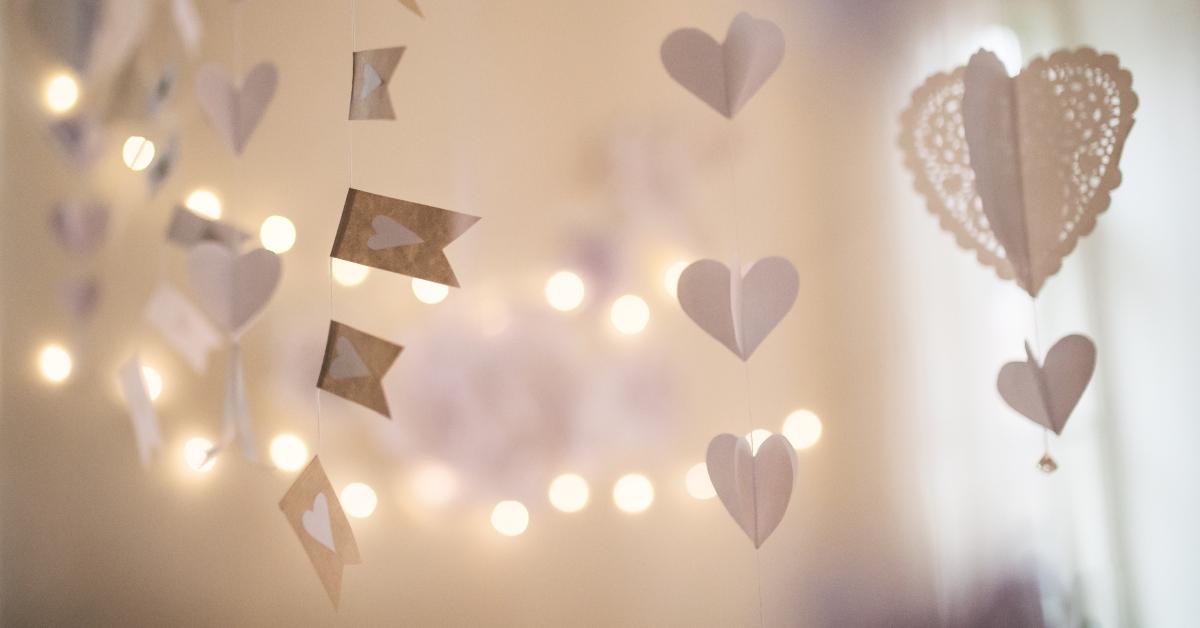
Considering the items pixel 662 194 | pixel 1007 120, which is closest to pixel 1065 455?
pixel 1007 120

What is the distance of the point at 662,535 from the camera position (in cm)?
132

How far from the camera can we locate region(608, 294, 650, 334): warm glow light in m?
1.35

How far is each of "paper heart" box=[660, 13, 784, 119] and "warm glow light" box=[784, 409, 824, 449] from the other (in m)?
0.49

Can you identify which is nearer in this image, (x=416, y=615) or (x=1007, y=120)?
(x=1007, y=120)

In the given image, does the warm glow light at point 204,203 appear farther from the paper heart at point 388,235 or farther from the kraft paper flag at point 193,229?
the paper heart at point 388,235

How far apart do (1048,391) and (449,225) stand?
0.75 metres

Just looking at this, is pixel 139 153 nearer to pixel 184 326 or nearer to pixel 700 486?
pixel 184 326

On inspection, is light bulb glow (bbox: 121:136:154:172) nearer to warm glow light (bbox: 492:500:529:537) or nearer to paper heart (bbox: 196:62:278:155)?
paper heart (bbox: 196:62:278:155)

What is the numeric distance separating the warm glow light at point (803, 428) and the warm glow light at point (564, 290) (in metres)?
0.36

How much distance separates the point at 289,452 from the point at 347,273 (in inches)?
11.5

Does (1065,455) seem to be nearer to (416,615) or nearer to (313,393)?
(416,615)

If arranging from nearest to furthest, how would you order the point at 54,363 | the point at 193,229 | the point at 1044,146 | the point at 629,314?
1. the point at 1044,146
2. the point at 193,229
3. the point at 629,314
4. the point at 54,363

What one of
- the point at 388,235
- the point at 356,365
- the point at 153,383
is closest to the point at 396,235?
the point at 388,235

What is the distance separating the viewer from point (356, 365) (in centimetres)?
107
